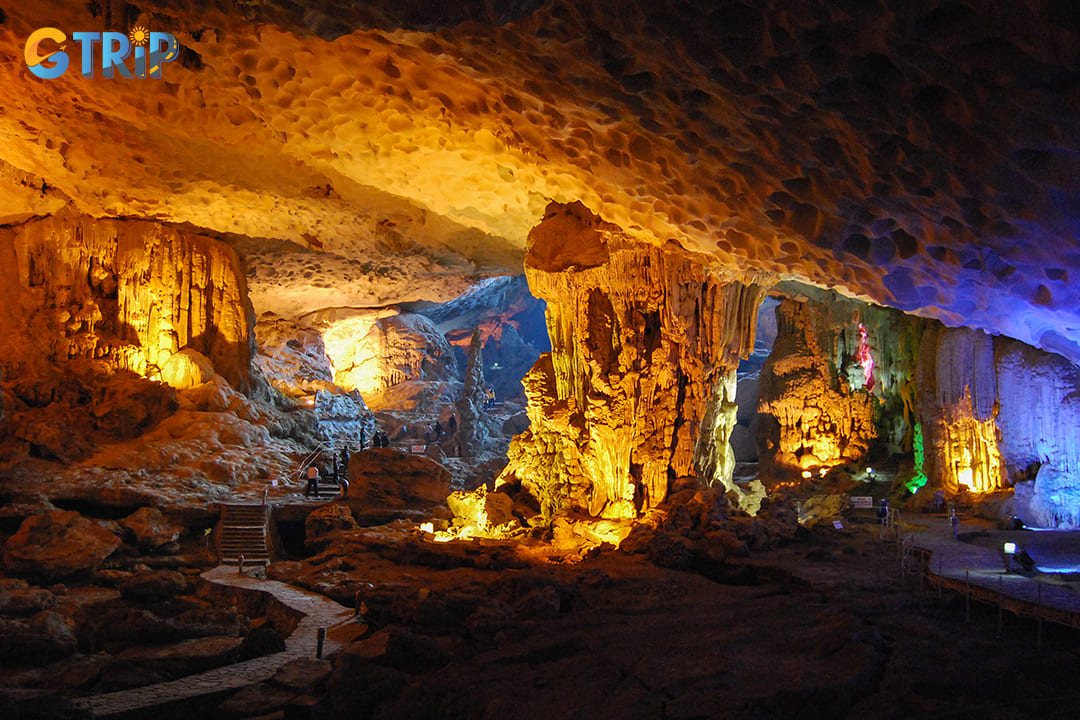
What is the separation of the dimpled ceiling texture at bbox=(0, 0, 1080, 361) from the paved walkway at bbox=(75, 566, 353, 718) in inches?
234

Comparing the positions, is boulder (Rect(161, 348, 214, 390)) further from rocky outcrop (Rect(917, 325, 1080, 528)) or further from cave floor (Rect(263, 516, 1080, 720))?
rocky outcrop (Rect(917, 325, 1080, 528))

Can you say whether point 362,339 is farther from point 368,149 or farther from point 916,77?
point 916,77

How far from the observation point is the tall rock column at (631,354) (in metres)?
13.2

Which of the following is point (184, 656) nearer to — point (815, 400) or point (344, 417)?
point (815, 400)

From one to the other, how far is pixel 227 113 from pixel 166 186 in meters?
5.97

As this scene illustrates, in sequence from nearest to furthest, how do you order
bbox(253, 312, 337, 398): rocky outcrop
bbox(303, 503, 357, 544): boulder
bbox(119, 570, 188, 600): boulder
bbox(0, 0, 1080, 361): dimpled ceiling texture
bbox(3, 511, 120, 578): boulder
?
bbox(0, 0, 1080, 361): dimpled ceiling texture
bbox(119, 570, 188, 600): boulder
bbox(3, 511, 120, 578): boulder
bbox(303, 503, 357, 544): boulder
bbox(253, 312, 337, 398): rocky outcrop

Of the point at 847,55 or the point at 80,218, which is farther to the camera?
the point at 80,218

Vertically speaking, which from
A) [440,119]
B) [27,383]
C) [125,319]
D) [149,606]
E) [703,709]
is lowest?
[149,606]

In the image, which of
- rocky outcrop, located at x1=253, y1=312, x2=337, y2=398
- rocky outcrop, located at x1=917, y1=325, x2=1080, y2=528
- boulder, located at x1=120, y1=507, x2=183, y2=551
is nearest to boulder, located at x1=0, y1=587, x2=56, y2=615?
boulder, located at x1=120, y1=507, x2=183, y2=551

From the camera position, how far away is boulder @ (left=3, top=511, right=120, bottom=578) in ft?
39.4

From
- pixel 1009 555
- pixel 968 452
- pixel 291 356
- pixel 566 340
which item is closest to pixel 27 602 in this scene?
pixel 566 340

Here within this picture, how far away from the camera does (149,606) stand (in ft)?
35.6

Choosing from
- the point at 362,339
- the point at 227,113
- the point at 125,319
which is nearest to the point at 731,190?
the point at 227,113

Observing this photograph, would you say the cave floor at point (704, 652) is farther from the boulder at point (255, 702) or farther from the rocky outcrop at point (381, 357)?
the rocky outcrop at point (381, 357)
